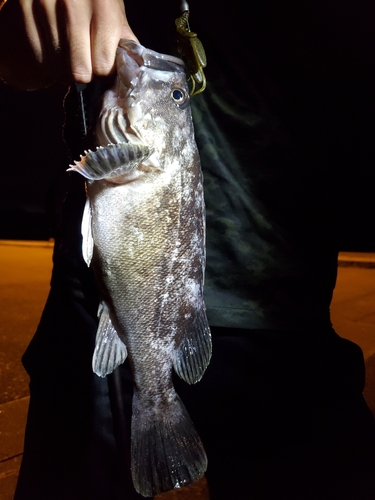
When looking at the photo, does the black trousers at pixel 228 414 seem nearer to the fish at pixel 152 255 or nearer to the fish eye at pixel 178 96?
the fish at pixel 152 255

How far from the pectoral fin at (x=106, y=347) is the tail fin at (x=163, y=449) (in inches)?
6.8

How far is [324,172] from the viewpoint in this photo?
163 cm

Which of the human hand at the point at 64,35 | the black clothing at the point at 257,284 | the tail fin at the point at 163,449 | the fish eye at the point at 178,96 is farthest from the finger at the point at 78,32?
the tail fin at the point at 163,449

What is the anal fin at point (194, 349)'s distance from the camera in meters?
1.47

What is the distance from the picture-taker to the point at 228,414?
166 cm

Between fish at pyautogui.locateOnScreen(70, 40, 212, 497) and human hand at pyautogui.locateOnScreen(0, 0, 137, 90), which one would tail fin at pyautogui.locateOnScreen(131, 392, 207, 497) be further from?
human hand at pyautogui.locateOnScreen(0, 0, 137, 90)

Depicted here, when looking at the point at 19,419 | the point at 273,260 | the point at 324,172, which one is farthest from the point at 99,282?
the point at 19,419

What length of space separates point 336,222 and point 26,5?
4.31 ft

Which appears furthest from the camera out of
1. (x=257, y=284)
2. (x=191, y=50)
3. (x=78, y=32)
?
(x=257, y=284)

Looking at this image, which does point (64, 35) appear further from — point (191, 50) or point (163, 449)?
point (163, 449)

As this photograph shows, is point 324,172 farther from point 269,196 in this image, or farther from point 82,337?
point 82,337

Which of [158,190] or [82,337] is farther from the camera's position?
[82,337]

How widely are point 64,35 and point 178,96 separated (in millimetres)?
418

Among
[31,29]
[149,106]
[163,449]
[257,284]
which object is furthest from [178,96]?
[163,449]
